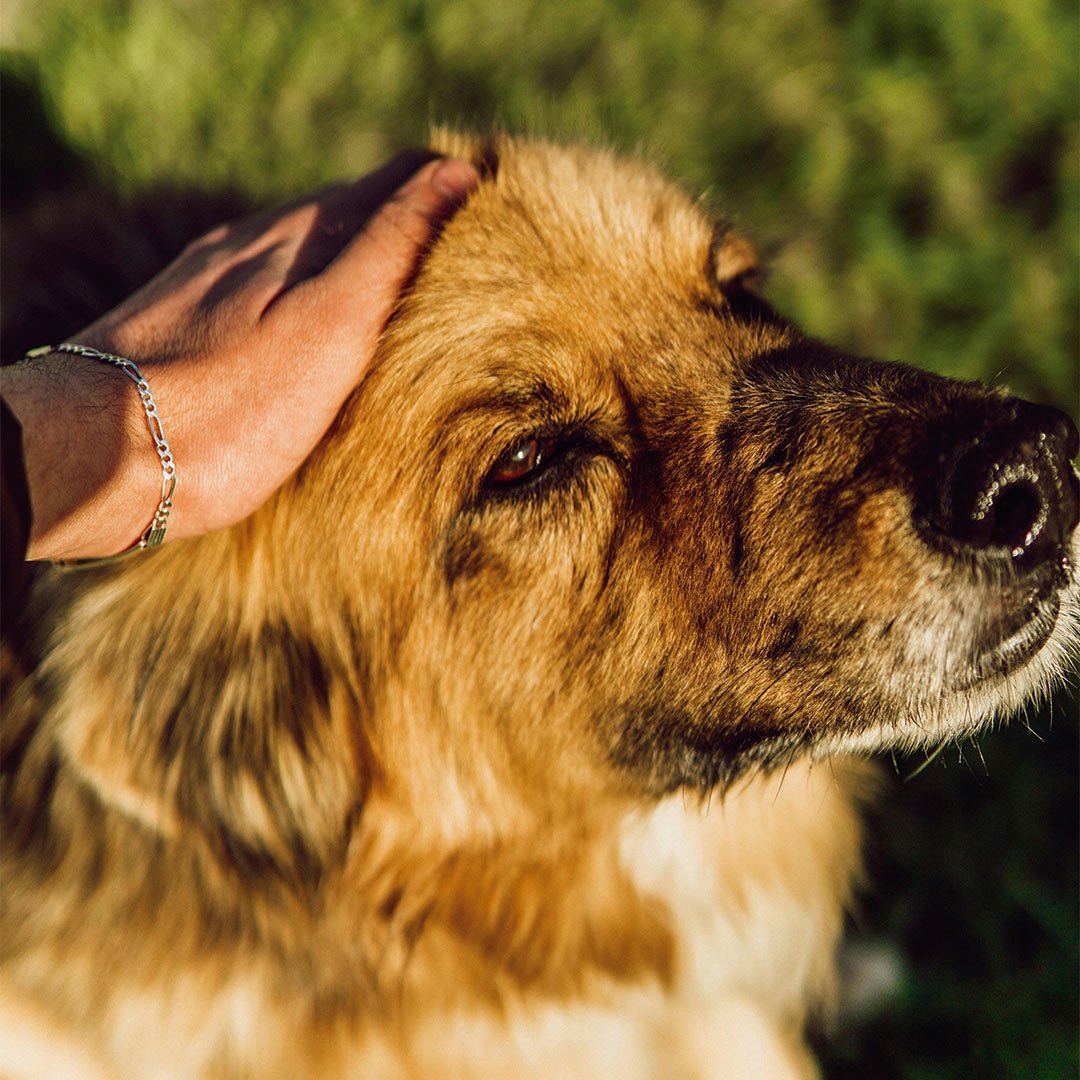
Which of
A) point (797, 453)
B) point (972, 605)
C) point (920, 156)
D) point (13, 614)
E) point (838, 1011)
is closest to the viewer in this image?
point (972, 605)

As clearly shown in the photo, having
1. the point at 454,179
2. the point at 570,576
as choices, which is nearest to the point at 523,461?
the point at 570,576

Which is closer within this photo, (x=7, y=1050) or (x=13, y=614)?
(x=13, y=614)

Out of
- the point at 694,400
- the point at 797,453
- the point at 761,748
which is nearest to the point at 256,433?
the point at 694,400

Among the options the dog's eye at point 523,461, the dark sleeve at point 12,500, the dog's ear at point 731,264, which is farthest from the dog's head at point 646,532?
the dark sleeve at point 12,500

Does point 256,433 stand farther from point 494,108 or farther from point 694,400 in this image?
point 494,108

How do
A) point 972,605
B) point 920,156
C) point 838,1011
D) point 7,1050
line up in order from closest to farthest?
1. point 972,605
2. point 7,1050
3. point 838,1011
4. point 920,156

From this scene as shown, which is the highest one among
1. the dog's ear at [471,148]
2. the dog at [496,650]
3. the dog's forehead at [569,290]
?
the dog's ear at [471,148]

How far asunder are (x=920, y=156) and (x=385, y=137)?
1.96 m

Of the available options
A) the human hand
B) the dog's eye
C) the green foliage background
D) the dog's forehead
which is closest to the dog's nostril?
the dog's forehead

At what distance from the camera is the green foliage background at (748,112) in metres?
3.63

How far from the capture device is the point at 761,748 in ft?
6.20

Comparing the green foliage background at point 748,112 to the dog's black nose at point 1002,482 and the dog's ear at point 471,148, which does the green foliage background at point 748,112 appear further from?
the dog's black nose at point 1002,482

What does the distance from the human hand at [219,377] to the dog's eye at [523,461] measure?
290 millimetres

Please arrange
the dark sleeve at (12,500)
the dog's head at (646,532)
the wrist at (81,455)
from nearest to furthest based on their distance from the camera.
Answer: the dark sleeve at (12,500), the wrist at (81,455), the dog's head at (646,532)
